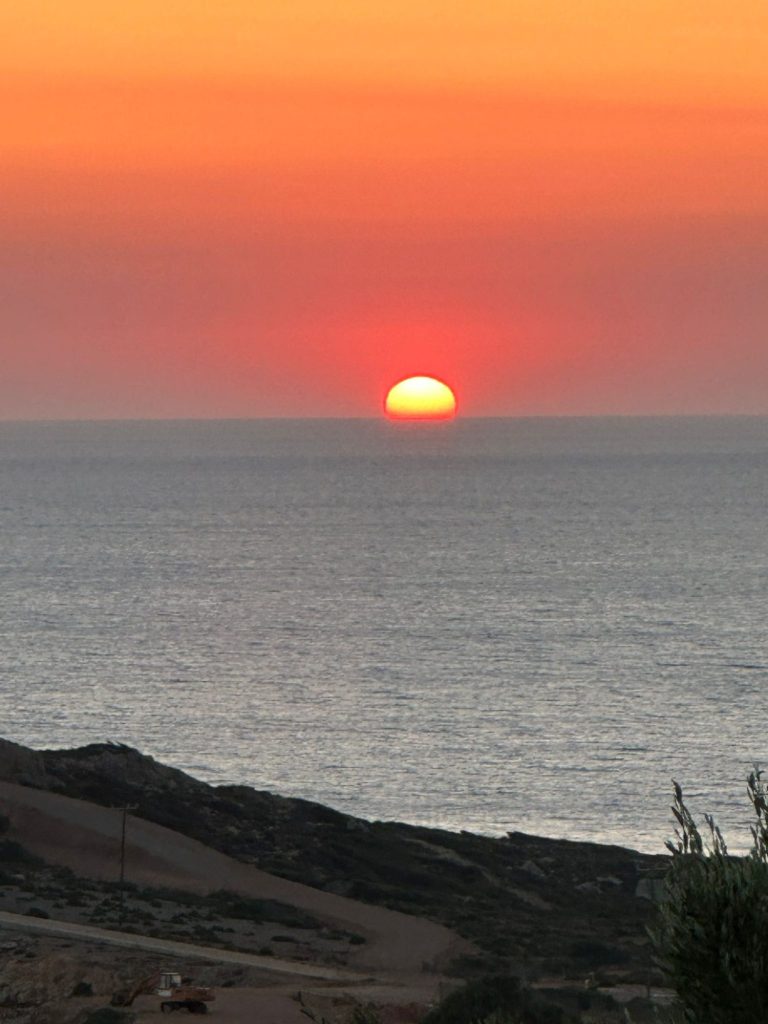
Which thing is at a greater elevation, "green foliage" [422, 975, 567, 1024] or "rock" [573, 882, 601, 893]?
"rock" [573, 882, 601, 893]

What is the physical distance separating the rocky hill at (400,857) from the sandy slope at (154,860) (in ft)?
4.09

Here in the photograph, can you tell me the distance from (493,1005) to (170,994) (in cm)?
697

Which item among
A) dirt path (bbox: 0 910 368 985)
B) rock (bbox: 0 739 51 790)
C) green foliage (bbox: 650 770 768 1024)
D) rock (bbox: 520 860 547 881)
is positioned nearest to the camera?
green foliage (bbox: 650 770 768 1024)

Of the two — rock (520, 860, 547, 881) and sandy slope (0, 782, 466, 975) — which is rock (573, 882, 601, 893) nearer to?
rock (520, 860, 547, 881)

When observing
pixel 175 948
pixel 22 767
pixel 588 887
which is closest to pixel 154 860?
pixel 22 767

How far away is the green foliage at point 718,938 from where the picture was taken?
415 inches

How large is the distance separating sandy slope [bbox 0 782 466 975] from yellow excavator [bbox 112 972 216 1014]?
10.4 metres

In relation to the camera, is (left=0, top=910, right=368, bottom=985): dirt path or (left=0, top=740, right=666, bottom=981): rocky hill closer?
(left=0, top=910, right=368, bottom=985): dirt path

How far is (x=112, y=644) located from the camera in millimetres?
97562

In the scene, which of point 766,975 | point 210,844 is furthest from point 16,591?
point 766,975

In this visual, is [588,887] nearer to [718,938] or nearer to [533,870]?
[533,870]

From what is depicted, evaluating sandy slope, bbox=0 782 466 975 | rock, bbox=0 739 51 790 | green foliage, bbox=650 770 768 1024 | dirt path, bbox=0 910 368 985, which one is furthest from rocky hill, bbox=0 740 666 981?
green foliage, bbox=650 770 768 1024

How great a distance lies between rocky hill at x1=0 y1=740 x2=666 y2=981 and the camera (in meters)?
41.2

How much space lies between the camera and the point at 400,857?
47281 mm
